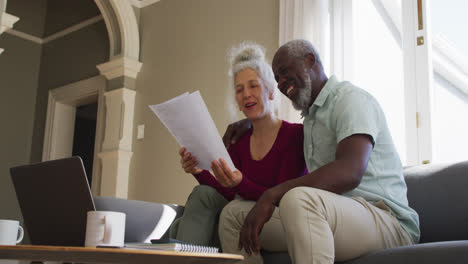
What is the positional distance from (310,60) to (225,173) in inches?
20.9

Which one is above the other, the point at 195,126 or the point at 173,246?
the point at 195,126

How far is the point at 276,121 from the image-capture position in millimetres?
2207

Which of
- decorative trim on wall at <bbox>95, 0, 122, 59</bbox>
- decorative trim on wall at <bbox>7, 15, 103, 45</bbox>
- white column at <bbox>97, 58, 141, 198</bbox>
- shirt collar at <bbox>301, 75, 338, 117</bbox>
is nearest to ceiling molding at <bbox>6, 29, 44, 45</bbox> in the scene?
decorative trim on wall at <bbox>7, 15, 103, 45</bbox>

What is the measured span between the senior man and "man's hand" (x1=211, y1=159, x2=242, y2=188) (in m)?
0.12

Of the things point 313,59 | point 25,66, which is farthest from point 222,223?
A: point 25,66

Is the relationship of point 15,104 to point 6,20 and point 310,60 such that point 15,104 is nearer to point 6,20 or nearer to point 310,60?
point 6,20

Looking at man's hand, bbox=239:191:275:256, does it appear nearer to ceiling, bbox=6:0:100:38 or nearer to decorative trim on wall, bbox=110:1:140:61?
decorative trim on wall, bbox=110:1:140:61

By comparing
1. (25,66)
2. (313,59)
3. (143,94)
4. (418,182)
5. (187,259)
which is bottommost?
(187,259)

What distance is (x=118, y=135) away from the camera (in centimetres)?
452

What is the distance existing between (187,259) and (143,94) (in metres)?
3.57

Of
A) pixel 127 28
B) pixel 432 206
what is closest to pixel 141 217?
pixel 432 206

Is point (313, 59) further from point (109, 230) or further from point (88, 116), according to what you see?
point (88, 116)

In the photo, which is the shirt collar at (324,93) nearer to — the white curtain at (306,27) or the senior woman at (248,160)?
the senior woman at (248,160)

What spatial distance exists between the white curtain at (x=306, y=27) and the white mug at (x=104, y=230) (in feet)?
7.37
